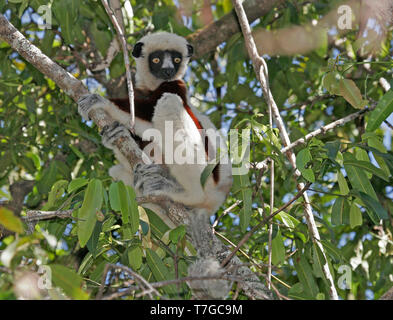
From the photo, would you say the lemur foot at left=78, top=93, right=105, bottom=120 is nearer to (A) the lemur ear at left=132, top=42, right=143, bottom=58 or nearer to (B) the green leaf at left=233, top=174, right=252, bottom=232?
(A) the lemur ear at left=132, top=42, right=143, bottom=58

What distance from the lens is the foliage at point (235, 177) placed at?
3098mm

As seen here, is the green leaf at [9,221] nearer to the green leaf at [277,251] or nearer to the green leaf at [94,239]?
the green leaf at [94,239]

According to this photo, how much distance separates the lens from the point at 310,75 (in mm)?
6004

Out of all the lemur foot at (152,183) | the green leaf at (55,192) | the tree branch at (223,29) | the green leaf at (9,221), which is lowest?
the green leaf at (9,221)

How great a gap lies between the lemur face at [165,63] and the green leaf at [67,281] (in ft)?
11.1

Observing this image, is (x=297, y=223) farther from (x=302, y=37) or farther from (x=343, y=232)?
(x=343, y=232)

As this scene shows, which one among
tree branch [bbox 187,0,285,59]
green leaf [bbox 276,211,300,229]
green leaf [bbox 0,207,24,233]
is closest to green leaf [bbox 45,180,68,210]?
green leaf [bbox 276,211,300,229]

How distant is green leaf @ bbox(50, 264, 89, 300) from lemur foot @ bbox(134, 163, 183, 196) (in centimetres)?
198

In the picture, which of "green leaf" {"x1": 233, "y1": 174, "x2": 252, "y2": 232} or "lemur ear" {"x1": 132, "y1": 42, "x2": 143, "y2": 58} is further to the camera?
"lemur ear" {"x1": 132, "y1": 42, "x2": 143, "y2": 58}

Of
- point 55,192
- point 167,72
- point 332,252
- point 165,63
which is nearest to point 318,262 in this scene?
point 332,252

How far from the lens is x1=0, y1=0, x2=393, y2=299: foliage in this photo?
3.10 meters

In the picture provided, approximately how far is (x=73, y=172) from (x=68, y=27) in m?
A: 1.86

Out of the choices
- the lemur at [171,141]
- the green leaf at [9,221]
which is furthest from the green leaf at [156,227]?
the green leaf at [9,221]
